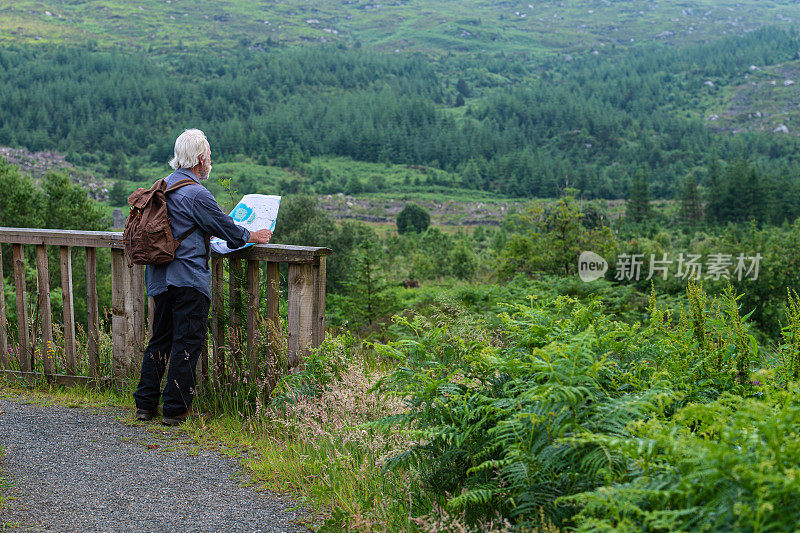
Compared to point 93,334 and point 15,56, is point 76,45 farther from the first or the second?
point 93,334

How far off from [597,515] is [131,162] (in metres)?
127

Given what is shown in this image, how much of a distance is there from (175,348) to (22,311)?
1.92 meters

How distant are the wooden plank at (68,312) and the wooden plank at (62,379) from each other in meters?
0.09

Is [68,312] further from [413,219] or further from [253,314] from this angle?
[413,219]

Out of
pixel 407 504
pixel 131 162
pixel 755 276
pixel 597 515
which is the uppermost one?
pixel 597 515

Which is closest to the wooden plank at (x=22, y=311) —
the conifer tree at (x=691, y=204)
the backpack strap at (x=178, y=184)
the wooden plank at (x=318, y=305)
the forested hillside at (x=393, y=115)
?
the backpack strap at (x=178, y=184)

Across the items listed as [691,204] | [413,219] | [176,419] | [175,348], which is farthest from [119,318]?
[413,219]

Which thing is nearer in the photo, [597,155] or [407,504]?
[407,504]

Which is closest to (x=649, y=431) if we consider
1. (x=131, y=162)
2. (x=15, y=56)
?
(x=131, y=162)

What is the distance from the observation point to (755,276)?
14289mm

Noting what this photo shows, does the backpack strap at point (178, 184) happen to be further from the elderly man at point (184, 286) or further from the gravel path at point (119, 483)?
the gravel path at point (119, 483)

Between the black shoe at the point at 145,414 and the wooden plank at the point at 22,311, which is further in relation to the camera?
the wooden plank at the point at 22,311

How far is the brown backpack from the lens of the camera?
464 cm

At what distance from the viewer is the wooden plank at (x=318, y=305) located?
16.9 ft
